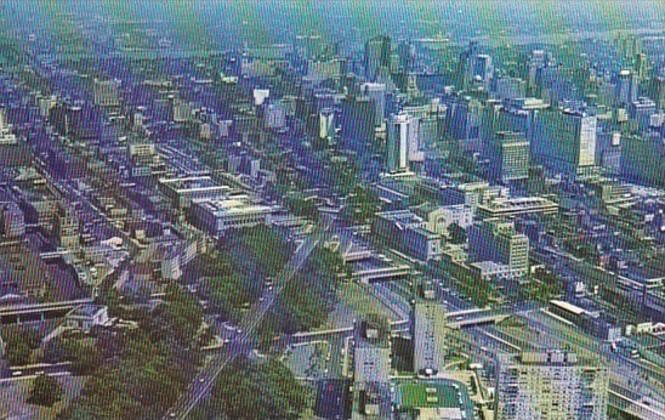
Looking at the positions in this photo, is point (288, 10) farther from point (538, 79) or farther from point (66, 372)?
point (66, 372)

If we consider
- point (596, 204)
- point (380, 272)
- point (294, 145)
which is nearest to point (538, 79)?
point (596, 204)

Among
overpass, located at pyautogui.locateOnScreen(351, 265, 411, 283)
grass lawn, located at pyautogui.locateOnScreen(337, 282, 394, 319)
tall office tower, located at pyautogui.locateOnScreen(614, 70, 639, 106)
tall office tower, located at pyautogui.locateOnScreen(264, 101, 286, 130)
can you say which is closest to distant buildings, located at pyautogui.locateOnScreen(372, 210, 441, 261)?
overpass, located at pyautogui.locateOnScreen(351, 265, 411, 283)

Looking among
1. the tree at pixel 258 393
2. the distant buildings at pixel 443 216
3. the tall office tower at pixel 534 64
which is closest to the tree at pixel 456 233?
the distant buildings at pixel 443 216

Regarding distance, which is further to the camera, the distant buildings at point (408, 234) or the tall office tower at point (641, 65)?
the tall office tower at point (641, 65)

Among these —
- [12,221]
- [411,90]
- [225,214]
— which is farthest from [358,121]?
[12,221]

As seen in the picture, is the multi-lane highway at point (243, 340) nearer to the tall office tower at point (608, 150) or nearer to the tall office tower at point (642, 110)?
the tall office tower at point (608, 150)
